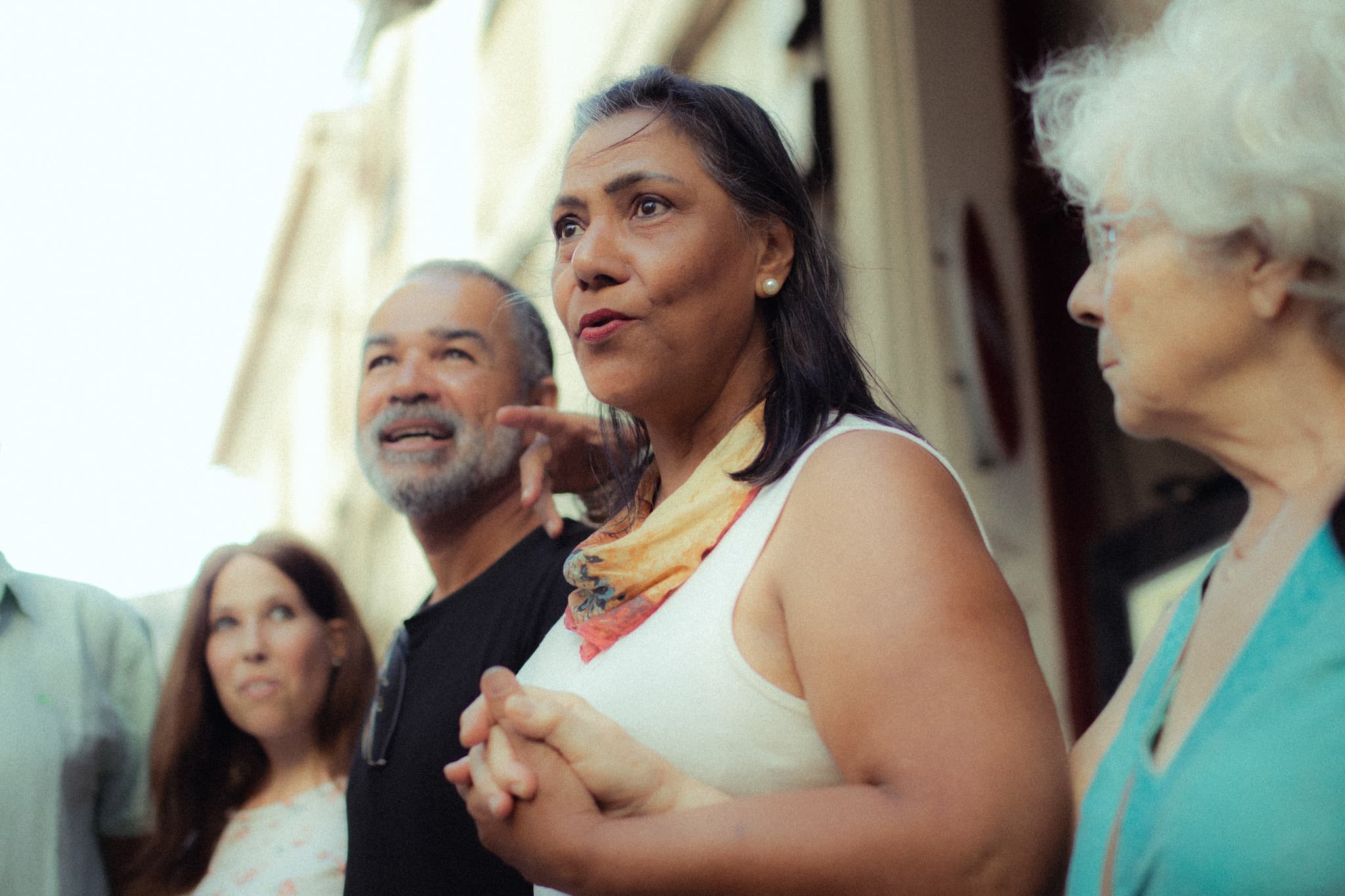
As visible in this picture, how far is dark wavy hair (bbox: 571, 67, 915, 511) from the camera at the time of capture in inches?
67.6

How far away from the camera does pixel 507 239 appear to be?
7781 millimetres

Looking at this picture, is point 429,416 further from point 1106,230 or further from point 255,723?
point 1106,230

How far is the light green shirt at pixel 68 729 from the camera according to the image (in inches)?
99.0

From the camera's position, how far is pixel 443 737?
7.02 feet

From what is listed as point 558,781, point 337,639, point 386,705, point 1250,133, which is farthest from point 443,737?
point 1250,133

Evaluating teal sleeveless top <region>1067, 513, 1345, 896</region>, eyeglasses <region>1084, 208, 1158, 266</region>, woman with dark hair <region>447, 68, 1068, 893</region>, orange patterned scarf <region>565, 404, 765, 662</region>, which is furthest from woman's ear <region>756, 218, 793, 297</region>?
teal sleeveless top <region>1067, 513, 1345, 896</region>

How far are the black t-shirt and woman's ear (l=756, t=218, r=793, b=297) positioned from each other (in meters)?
0.63

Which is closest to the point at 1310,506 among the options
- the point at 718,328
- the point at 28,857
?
the point at 718,328

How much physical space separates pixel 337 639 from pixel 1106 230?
2171 mm

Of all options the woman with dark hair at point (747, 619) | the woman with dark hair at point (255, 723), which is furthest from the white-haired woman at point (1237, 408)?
the woman with dark hair at point (255, 723)

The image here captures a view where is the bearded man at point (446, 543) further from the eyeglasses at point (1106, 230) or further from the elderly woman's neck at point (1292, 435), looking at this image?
the elderly woman's neck at point (1292, 435)

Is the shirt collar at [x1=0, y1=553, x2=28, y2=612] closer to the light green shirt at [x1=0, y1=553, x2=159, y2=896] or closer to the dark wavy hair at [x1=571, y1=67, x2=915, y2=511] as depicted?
the light green shirt at [x1=0, y1=553, x2=159, y2=896]

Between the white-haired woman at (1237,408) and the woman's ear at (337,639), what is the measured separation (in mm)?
2028

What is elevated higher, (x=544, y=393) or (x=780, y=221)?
(x=780, y=221)
